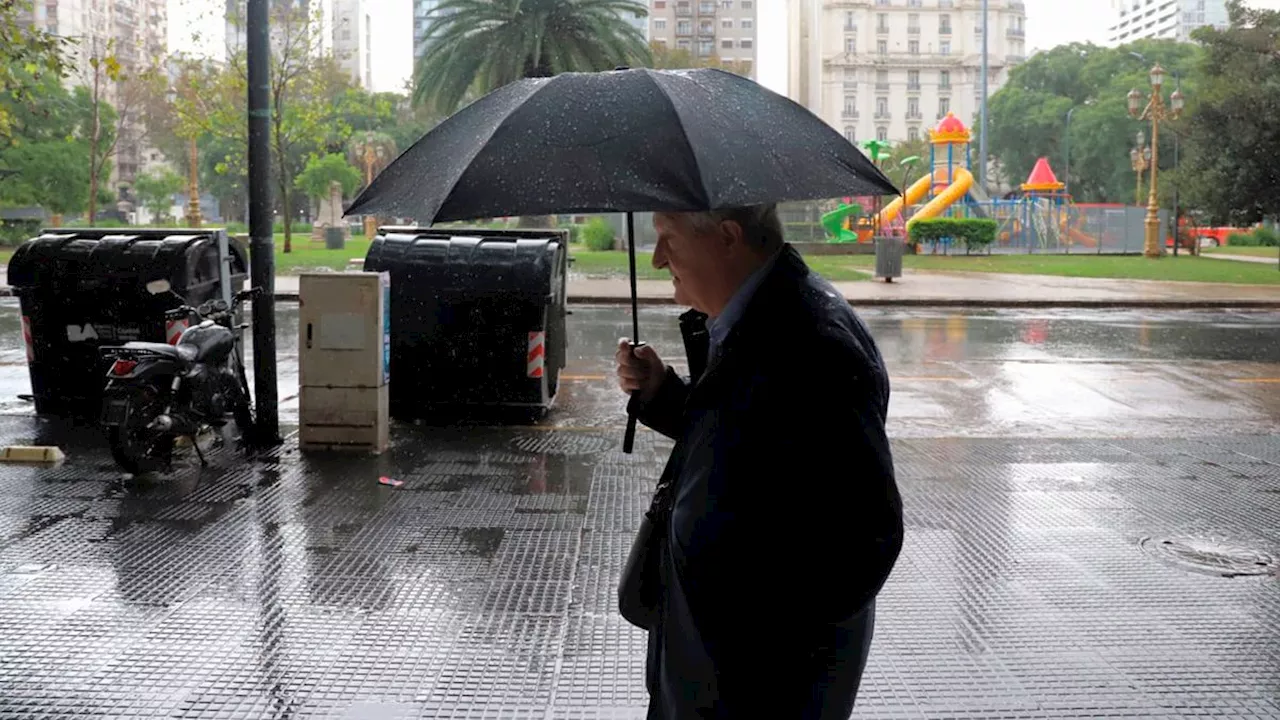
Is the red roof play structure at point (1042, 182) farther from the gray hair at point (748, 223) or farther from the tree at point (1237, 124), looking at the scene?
the gray hair at point (748, 223)

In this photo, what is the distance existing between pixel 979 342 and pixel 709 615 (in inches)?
561

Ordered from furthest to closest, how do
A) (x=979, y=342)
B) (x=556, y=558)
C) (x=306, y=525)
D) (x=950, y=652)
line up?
(x=979, y=342), (x=306, y=525), (x=556, y=558), (x=950, y=652)

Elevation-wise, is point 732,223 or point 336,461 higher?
point 732,223

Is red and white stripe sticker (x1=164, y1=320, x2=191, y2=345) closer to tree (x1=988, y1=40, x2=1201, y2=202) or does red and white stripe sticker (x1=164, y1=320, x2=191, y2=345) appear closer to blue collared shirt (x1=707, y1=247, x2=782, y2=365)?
blue collared shirt (x1=707, y1=247, x2=782, y2=365)

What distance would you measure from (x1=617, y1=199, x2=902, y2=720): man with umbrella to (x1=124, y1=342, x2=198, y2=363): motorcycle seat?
5778 mm

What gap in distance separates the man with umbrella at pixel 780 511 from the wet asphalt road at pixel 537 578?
1.85 metres

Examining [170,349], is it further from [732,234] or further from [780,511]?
[780,511]

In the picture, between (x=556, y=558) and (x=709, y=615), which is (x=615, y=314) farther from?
(x=709, y=615)

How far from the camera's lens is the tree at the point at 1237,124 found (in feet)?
103

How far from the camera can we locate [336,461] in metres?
7.86

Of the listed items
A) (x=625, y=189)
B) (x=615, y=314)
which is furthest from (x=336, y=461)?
(x=615, y=314)

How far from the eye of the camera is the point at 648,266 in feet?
110

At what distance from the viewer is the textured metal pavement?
13.7ft

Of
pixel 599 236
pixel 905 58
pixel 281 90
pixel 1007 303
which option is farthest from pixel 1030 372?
pixel 905 58
